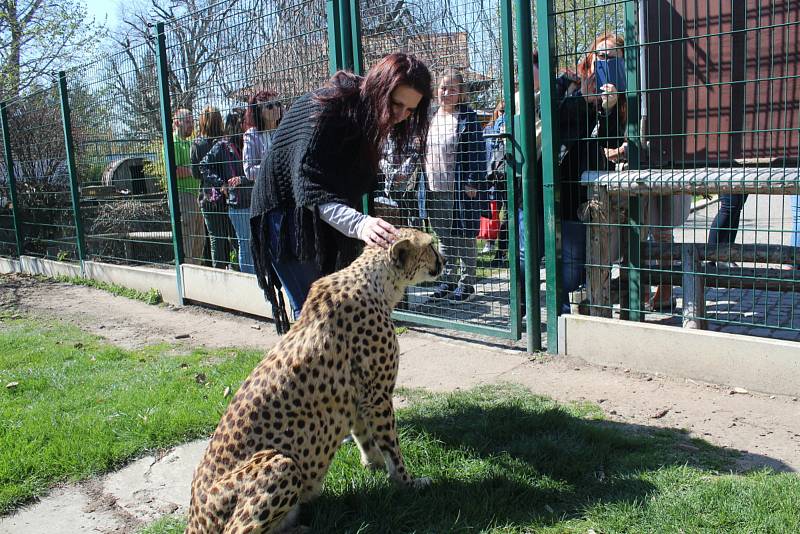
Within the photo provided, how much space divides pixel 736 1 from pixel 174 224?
19.9 ft

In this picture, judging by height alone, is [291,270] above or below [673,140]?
below

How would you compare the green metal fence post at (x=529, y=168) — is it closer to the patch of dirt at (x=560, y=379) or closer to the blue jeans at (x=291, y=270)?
the patch of dirt at (x=560, y=379)

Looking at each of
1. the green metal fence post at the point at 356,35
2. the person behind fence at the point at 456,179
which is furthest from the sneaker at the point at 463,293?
the green metal fence post at the point at 356,35

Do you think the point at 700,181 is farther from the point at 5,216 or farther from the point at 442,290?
the point at 5,216

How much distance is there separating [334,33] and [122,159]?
4.11 metres

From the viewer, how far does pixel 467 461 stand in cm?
354

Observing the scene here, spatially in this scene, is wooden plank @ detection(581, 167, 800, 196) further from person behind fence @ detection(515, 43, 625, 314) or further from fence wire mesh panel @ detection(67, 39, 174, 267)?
fence wire mesh panel @ detection(67, 39, 174, 267)

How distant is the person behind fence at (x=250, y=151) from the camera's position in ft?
22.3

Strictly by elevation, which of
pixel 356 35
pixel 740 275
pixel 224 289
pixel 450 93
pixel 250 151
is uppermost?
pixel 356 35

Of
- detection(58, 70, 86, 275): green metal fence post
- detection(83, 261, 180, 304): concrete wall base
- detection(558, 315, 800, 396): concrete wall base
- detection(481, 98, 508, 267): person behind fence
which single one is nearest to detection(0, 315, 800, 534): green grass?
detection(558, 315, 800, 396): concrete wall base

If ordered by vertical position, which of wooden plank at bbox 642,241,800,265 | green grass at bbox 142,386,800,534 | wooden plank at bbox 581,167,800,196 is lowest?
green grass at bbox 142,386,800,534

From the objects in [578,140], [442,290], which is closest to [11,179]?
[442,290]

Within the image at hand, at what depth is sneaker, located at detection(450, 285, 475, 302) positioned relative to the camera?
607cm

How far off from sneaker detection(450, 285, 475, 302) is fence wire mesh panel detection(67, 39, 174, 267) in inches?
160
